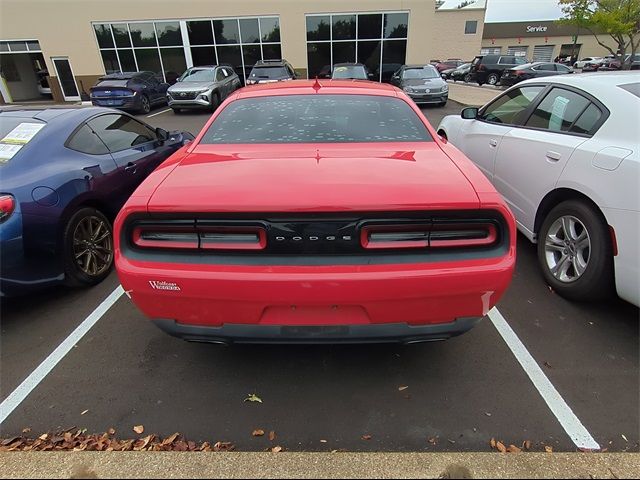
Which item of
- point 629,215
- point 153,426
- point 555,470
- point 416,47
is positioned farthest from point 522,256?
point 416,47

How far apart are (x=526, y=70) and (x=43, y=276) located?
2502 centimetres

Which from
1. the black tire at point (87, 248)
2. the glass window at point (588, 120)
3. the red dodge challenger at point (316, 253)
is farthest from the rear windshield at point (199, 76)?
the red dodge challenger at point (316, 253)

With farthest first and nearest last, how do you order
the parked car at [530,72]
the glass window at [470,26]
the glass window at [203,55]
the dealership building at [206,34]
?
the glass window at [470,26]
the parked car at [530,72]
the glass window at [203,55]
the dealership building at [206,34]

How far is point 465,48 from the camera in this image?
4481cm

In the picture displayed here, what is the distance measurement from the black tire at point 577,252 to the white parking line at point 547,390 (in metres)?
0.62

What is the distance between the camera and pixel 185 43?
2027 centimetres

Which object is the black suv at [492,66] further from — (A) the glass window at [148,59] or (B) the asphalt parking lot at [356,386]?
(B) the asphalt parking lot at [356,386]

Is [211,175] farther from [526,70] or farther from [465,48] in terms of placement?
[465,48]

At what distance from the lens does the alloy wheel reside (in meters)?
3.00

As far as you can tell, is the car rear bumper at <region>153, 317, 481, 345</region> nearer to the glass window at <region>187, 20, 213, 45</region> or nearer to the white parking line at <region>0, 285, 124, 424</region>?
the white parking line at <region>0, 285, 124, 424</region>

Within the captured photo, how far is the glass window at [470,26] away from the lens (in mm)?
41938

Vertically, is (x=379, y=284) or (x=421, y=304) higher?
(x=379, y=284)

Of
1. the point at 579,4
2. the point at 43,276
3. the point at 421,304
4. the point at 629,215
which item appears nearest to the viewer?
the point at 421,304

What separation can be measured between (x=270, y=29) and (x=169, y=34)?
505cm
